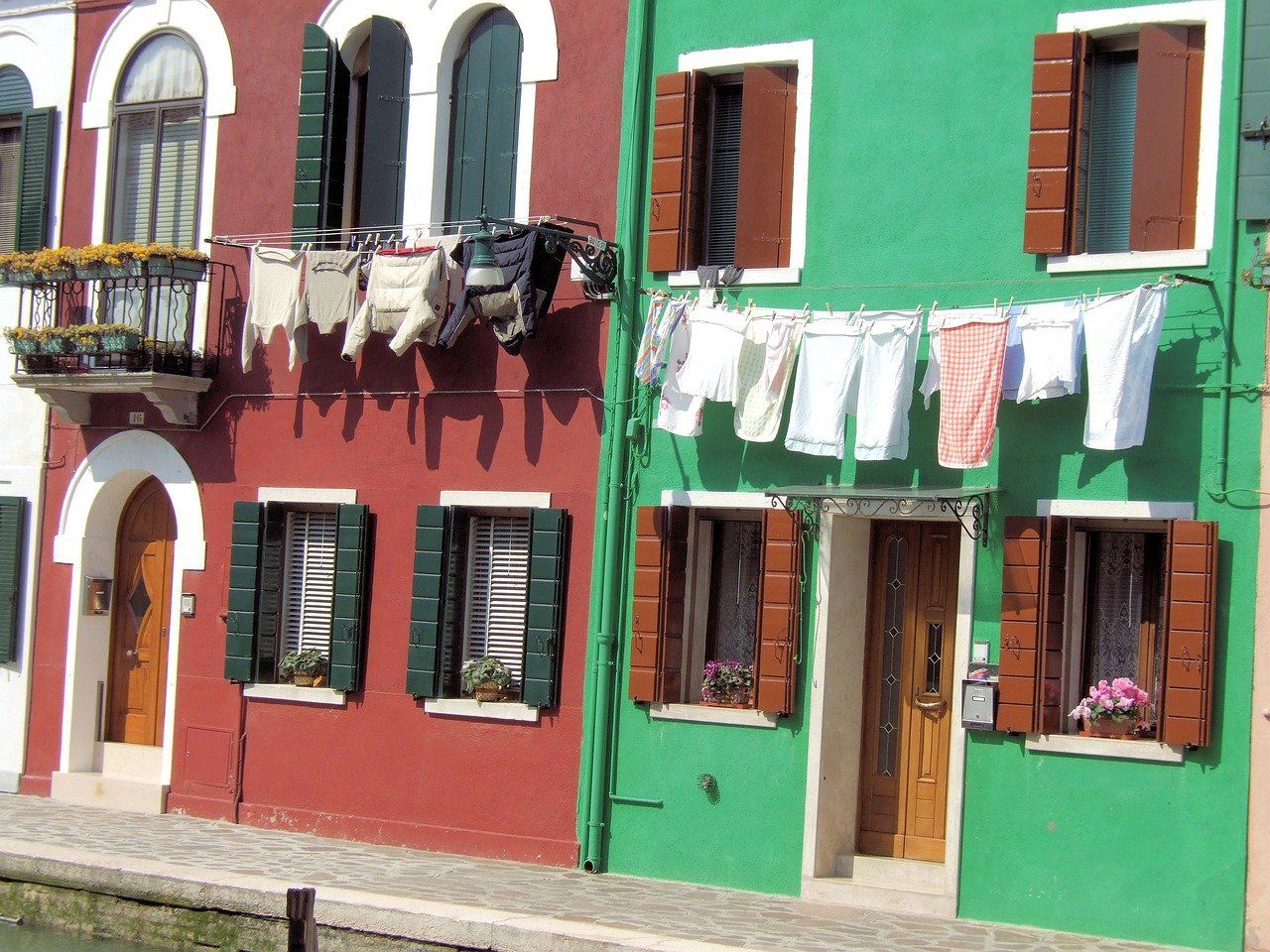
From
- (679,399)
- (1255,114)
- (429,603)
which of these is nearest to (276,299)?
(429,603)

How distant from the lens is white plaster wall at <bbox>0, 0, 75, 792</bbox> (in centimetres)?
1597

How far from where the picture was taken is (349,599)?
1418 centimetres

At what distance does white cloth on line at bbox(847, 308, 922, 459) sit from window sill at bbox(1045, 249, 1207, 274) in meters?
0.98

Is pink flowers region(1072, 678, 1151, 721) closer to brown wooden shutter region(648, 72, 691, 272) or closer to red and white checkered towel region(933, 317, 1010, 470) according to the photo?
red and white checkered towel region(933, 317, 1010, 470)

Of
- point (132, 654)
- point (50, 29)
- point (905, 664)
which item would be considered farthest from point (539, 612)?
point (50, 29)

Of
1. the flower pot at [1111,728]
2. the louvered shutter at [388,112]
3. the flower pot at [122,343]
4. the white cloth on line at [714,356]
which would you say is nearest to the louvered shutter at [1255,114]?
the flower pot at [1111,728]

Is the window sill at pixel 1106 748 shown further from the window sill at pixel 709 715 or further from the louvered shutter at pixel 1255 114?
the louvered shutter at pixel 1255 114

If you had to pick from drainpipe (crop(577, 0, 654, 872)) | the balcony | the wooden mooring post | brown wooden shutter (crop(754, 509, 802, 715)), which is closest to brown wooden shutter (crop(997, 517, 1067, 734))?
brown wooden shutter (crop(754, 509, 802, 715))

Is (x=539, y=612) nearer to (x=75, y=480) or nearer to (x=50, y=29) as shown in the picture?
(x=75, y=480)

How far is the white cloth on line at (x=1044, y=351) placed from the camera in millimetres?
11039

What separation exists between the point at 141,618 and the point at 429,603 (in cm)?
363

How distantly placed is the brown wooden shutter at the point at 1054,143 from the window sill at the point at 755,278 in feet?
5.72

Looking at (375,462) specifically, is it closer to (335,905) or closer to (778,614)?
(778,614)

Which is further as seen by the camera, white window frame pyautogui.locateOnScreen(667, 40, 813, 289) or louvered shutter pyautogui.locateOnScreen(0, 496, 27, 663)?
louvered shutter pyautogui.locateOnScreen(0, 496, 27, 663)
